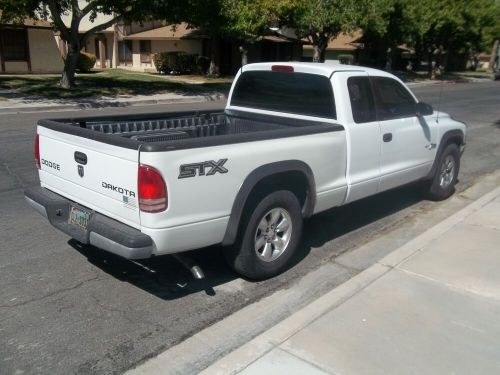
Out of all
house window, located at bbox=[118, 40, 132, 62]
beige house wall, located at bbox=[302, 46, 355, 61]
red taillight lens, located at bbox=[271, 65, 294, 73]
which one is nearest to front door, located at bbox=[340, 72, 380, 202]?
red taillight lens, located at bbox=[271, 65, 294, 73]

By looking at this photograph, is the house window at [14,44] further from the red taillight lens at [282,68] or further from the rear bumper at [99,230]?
the rear bumper at [99,230]

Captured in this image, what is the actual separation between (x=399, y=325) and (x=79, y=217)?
2.52 meters

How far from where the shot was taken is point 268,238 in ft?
14.6

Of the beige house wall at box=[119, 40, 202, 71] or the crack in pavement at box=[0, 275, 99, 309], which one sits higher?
the beige house wall at box=[119, 40, 202, 71]

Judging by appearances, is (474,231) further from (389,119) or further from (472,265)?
(389,119)

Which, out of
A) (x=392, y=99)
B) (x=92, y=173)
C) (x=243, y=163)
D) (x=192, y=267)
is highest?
(x=392, y=99)

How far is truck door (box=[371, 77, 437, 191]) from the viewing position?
5454 mm

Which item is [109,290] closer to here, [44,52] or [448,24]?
[44,52]

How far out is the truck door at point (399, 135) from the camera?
5.45 meters

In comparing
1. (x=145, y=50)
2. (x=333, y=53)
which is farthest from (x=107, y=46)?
(x=333, y=53)

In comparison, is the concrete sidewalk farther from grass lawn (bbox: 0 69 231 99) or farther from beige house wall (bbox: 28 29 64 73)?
beige house wall (bbox: 28 29 64 73)

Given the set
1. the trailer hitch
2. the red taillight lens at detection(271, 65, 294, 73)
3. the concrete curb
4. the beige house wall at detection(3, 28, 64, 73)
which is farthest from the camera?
the beige house wall at detection(3, 28, 64, 73)

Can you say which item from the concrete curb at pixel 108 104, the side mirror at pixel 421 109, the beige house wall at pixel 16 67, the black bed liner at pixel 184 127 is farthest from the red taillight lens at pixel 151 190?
the beige house wall at pixel 16 67

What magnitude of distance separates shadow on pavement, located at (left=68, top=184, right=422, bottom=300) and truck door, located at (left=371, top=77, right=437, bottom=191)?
75 cm
